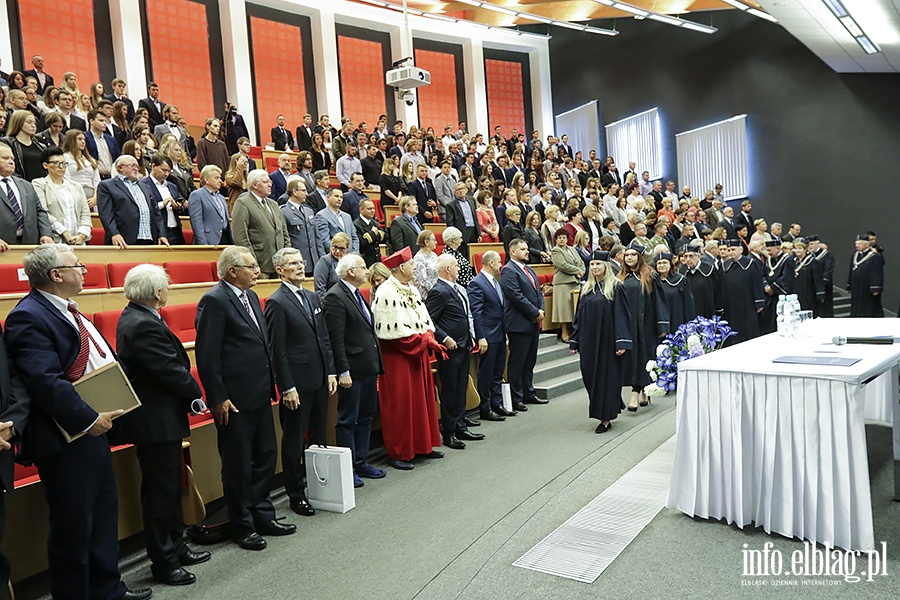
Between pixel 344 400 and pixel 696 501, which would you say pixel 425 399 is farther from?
pixel 696 501

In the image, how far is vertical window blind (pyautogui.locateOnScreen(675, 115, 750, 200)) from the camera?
15430 mm

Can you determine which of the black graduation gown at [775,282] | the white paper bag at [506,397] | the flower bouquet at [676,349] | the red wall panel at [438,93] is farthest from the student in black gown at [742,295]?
the red wall panel at [438,93]

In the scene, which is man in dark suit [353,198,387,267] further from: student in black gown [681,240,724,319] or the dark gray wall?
the dark gray wall

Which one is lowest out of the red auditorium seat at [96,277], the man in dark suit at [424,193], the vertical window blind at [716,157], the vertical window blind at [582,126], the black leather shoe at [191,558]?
the black leather shoe at [191,558]

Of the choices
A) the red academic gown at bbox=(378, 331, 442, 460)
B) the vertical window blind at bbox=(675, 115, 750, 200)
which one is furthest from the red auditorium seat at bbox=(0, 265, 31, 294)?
the vertical window blind at bbox=(675, 115, 750, 200)

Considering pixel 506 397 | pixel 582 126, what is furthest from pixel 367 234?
pixel 582 126

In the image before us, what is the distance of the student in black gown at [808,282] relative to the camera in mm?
10719

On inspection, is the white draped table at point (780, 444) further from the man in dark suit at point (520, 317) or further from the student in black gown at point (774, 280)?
the student in black gown at point (774, 280)

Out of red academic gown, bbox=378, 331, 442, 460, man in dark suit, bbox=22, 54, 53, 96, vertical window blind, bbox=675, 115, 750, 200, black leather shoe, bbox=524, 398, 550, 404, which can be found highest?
man in dark suit, bbox=22, 54, 53, 96

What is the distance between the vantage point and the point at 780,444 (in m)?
3.03

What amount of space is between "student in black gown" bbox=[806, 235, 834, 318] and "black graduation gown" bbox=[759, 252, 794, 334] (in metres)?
0.80

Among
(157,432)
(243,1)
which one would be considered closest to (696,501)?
(157,432)

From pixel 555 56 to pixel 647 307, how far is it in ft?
47.3

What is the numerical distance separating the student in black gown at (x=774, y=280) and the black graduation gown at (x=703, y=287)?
1.39 metres
